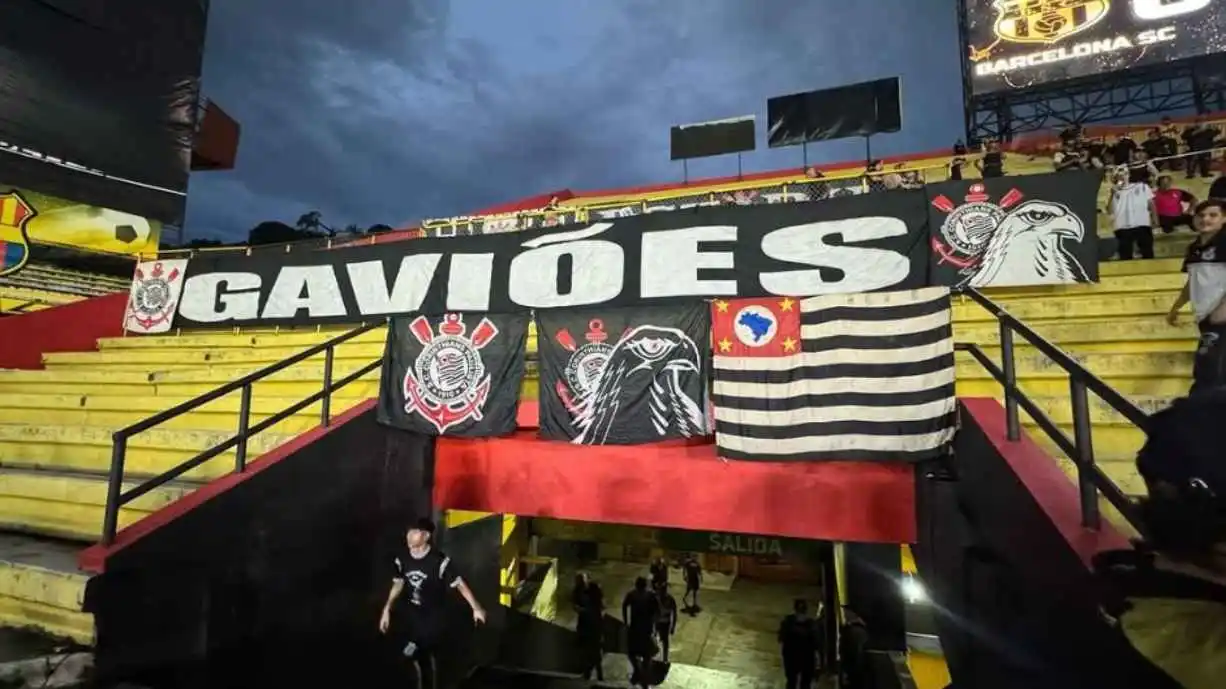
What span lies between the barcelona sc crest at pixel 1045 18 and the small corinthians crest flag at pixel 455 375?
23328 mm

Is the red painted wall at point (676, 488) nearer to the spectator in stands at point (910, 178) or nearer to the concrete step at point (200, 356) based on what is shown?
the concrete step at point (200, 356)

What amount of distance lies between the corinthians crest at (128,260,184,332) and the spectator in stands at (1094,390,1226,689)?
11580 millimetres

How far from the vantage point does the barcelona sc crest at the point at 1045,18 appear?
19.6 m

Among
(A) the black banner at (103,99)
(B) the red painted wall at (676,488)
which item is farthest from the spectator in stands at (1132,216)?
(A) the black banner at (103,99)

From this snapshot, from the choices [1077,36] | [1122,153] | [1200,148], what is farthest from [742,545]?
[1077,36]

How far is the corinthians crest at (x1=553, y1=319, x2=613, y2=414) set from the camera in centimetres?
536

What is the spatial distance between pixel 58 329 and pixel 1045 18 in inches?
1090

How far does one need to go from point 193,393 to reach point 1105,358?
9.11m

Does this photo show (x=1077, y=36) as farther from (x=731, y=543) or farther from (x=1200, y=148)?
(x=731, y=543)

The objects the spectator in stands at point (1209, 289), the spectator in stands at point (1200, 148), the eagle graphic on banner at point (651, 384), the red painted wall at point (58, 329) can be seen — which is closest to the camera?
the spectator in stands at point (1209, 289)

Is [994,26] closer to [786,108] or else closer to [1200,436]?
[786,108]

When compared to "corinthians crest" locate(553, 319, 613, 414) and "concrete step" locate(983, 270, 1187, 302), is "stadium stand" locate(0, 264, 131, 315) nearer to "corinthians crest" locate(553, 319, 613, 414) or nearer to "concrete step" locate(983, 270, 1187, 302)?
"corinthians crest" locate(553, 319, 613, 414)

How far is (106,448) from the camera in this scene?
6066mm

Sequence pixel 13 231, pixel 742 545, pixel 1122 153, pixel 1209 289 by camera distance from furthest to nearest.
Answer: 1. pixel 13 231
2. pixel 1122 153
3. pixel 742 545
4. pixel 1209 289
